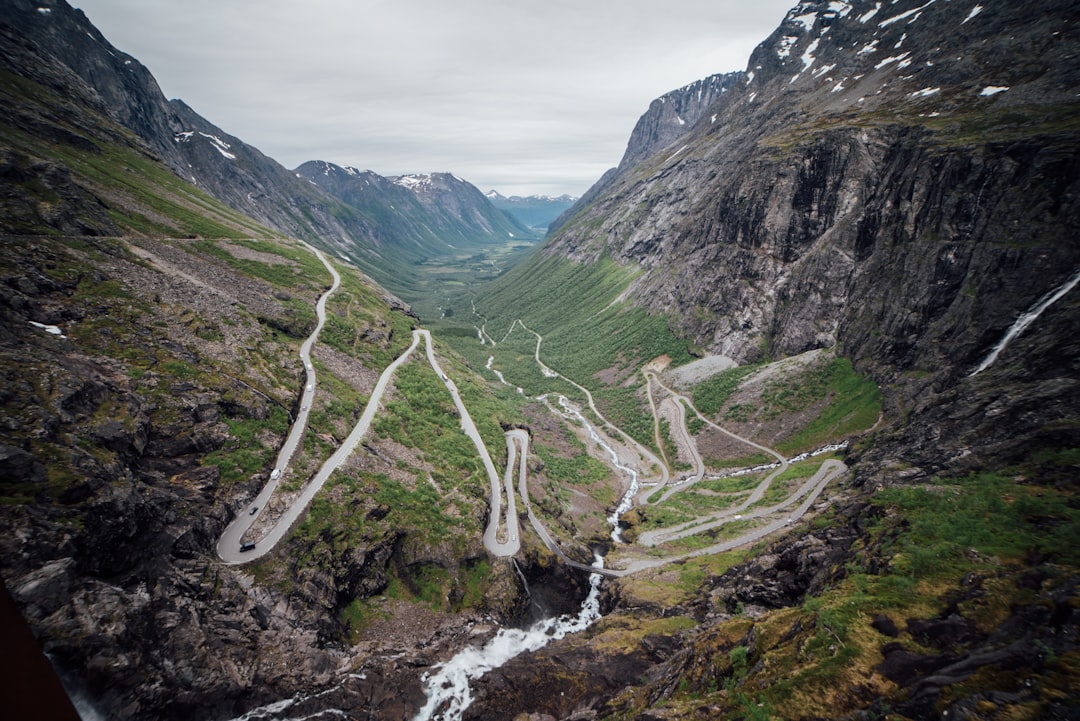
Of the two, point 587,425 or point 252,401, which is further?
point 587,425

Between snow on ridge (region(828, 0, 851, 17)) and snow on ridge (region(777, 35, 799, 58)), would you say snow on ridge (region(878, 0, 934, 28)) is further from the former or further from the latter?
snow on ridge (region(777, 35, 799, 58))

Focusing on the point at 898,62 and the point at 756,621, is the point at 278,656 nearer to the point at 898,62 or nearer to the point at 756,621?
the point at 756,621

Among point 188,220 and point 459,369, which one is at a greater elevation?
point 188,220

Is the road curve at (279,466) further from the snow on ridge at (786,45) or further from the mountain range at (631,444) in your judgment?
the snow on ridge at (786,45)

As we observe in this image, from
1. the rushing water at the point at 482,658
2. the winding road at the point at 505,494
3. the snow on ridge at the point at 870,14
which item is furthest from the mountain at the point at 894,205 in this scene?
the rushing water at the point at 482,658

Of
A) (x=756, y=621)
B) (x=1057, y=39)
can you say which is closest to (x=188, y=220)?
(x=756, y=621)

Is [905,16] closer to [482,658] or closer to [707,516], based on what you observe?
[707,516]

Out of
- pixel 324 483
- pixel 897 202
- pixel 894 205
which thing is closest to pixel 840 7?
pixel 894 205
